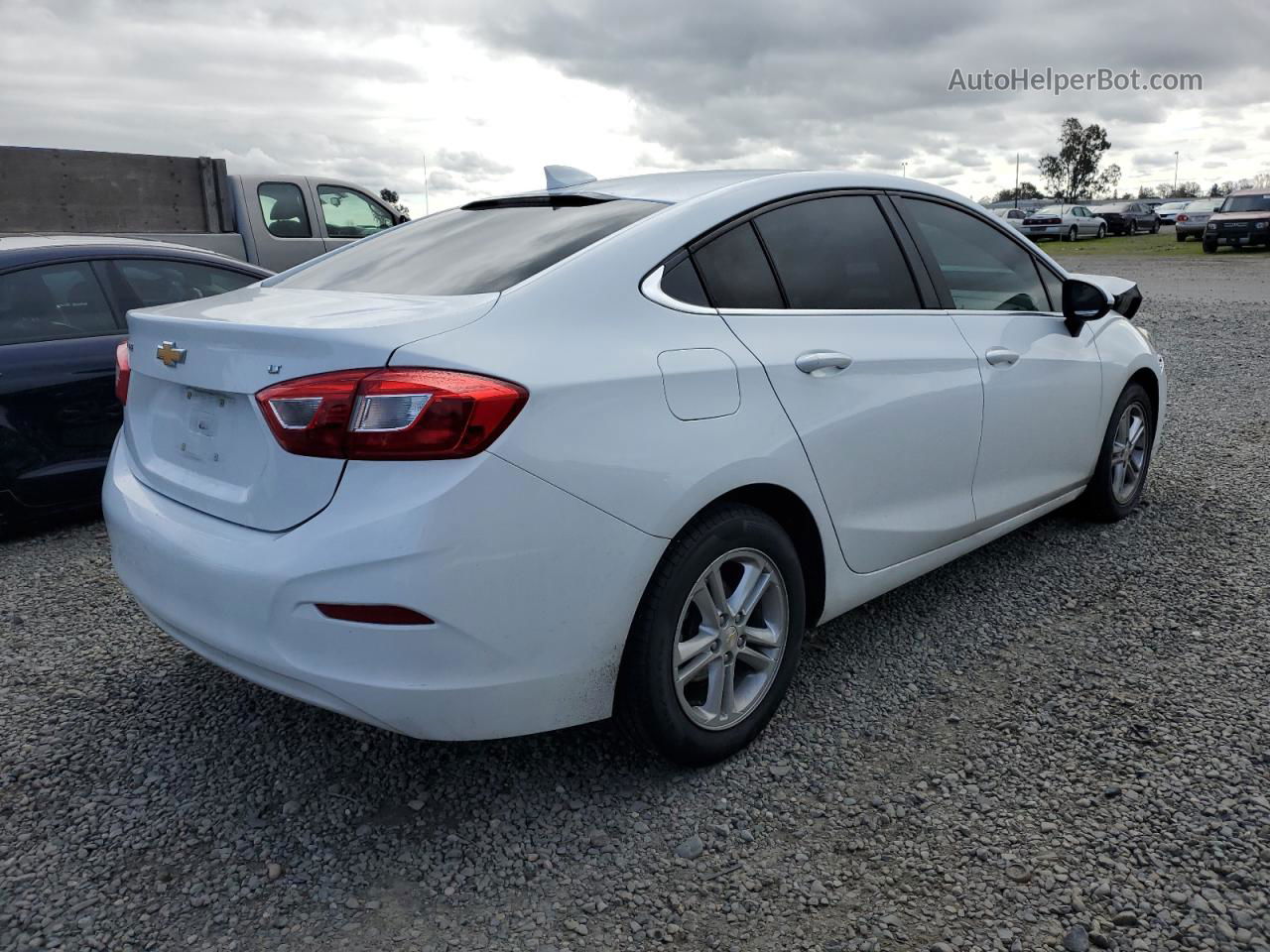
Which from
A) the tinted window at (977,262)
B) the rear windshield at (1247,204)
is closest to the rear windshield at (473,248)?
the tinted window at (977,262)

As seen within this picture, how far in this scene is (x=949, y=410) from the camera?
134 inches

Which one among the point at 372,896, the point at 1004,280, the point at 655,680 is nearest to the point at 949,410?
the point at 1004,280

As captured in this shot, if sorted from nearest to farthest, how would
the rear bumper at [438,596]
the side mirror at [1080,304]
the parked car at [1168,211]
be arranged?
1. the rear bumper at [438,596]
2. the side mirror at [1080,304]
3. the parked car at [1168,211]

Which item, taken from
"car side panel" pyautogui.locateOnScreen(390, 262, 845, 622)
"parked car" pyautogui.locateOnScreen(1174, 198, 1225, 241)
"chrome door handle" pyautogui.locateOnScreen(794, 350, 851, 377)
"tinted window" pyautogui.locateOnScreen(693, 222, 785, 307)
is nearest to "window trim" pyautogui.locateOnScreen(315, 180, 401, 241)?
"tinted window" pyautogui.locateOnScreen(693, 222, 785, 307)

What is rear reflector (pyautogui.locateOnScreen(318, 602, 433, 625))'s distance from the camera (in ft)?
7.19

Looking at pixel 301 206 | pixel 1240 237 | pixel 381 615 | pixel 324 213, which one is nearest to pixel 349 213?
pixel 324 213

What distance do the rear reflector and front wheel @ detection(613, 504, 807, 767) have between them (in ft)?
1.84

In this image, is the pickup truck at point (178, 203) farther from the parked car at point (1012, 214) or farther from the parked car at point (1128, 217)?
the parked car at point (1128, 217)

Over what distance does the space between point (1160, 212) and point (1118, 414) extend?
2129 inches

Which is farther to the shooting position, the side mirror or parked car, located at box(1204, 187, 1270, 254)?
parked car, located at box(1204, 187, 1270, 254)

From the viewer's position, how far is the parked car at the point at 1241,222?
27.4 meters

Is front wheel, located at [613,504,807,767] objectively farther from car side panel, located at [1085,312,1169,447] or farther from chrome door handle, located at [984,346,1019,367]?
car side panel, located at [1085,312,1169,447]

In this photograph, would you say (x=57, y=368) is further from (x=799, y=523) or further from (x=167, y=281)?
(x=799, y=523)

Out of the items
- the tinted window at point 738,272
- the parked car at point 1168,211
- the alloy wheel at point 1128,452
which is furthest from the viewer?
the parked car at point 1168,211
